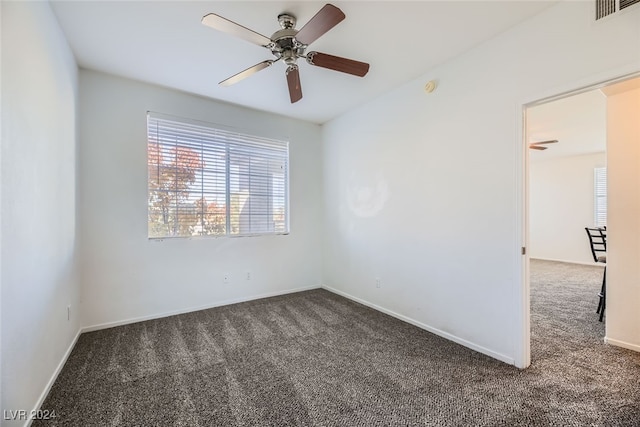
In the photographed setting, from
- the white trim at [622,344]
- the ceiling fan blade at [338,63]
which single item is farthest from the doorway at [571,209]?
the ceiling fan blade at [338,63]

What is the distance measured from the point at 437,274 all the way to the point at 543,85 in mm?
1847

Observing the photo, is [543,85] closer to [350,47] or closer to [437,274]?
[350,47]

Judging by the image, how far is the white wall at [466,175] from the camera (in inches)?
78.2

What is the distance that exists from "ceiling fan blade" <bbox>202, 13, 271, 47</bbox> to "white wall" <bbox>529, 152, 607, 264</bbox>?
7.40 meters

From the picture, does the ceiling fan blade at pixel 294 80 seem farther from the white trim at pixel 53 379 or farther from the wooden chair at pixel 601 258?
the wooden chair at pixel 601 258

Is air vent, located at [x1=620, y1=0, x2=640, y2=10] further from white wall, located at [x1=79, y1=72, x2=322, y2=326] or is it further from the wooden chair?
white wall, located at [x1=79, y1=72, x2=322, y2=326]

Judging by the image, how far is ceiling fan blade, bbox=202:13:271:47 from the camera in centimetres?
168

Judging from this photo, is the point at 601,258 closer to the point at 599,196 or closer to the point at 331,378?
the point at 331,378

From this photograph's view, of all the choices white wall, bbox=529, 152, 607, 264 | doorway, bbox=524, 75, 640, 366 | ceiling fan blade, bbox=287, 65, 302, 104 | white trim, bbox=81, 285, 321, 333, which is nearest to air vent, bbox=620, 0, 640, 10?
doorway, bbox=524, 75, 640, 366

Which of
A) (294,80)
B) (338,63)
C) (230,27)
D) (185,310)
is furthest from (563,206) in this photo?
(185,310)

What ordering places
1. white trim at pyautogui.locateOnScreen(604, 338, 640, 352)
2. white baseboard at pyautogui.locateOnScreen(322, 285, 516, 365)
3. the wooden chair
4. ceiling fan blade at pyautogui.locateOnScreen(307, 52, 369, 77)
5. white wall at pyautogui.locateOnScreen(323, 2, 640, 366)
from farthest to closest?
the wooden chair
white trim at pyautogui.locateOnScreen(604, 338, 640, 352)
white baseboard at pyautogui.locateOnScreen(322, 285, 516, 365)
ceiling fan blade at pyautogui.locateOnScreen(307, 52, 369, 77)
white wall at pyautogui.locateOnScreen(323, 2, 640, 366)

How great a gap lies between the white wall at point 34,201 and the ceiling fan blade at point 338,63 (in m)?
1.74

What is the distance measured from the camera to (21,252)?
5.15 feet

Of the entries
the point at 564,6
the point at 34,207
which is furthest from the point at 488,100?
the point at 34,207
